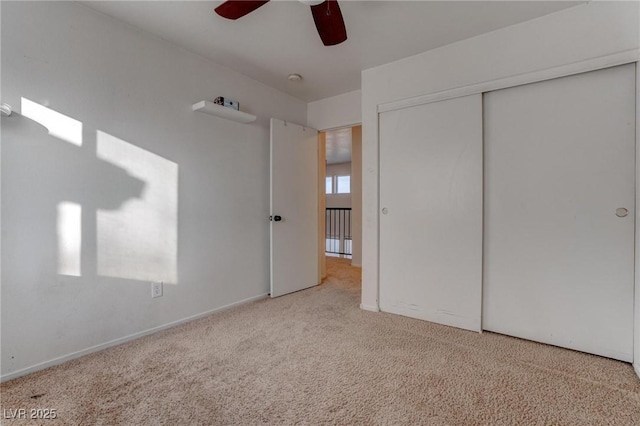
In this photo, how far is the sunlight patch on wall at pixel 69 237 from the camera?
194cm

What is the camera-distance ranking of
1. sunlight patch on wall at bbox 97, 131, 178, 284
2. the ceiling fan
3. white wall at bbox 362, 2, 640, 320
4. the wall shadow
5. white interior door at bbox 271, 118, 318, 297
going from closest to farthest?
the ceiling fan
the wall shadow
white wall at bbox 362, 2, 640, 320
sunlight patch on wall at bbox 97, 131, 178, 284
white interior door at bbox 271, 118, 318, 297

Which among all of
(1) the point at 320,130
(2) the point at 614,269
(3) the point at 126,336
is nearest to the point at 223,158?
(1) the point at 320,130

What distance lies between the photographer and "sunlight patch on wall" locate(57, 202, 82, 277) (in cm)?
194

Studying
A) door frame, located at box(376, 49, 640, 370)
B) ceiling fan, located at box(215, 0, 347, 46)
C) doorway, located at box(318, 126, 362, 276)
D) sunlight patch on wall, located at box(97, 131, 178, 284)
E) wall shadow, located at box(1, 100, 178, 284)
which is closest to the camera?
ceiling fan, located at box(215, 0, 347, 46)

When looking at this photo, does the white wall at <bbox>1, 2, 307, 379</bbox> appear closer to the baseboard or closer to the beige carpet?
the baseboard

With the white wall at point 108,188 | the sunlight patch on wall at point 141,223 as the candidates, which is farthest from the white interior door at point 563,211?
the sunlight patch on wall at point 141,223

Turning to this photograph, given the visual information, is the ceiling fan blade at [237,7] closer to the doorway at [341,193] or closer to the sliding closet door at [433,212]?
the sliding closet door at [433,212]

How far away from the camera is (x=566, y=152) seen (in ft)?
7.00

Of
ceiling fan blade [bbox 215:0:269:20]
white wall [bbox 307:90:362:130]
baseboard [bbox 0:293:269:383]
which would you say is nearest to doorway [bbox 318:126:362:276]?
white wall [bbox 307:90:362:130]

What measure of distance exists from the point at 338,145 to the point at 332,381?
19.6 ft

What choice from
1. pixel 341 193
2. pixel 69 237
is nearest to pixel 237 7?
pixel 69 237

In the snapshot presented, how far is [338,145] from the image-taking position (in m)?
7.10

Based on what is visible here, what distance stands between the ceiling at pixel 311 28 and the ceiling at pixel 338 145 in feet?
6.95

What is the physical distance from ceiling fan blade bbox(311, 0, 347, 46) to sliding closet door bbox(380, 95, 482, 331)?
120cm
